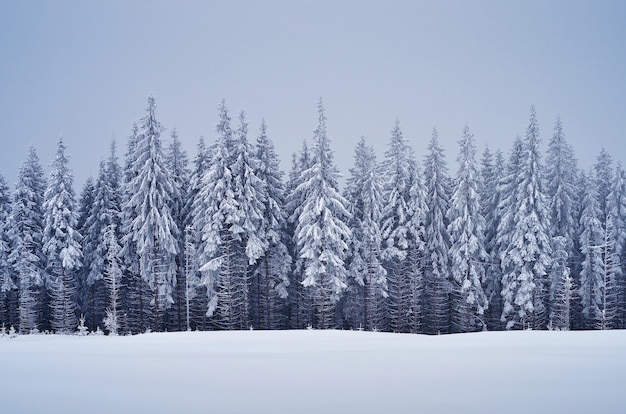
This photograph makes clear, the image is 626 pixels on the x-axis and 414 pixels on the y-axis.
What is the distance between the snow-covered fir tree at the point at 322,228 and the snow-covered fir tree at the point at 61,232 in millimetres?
18358

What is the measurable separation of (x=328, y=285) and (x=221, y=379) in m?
29.6

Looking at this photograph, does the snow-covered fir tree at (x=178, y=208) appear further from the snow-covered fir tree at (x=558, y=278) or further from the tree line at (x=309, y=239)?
the snow-covered fir tree at (x=558, y=278)

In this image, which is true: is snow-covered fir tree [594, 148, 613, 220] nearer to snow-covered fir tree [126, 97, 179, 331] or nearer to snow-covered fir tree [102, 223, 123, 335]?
snow-covered fir tree [126, 97, 179, 331]

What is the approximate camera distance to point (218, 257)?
3494 centimetres

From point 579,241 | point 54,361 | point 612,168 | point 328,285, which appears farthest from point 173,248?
point 612,168

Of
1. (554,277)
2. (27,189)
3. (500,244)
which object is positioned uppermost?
(27,189)

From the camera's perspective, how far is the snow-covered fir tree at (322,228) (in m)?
35.0

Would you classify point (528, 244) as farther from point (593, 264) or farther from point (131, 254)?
point (131, 254)

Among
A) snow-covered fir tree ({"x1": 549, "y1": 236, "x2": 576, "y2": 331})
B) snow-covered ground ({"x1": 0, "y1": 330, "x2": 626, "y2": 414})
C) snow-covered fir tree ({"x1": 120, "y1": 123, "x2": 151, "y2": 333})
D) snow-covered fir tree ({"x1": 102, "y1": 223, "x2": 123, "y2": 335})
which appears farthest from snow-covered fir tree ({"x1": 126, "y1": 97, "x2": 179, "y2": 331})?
snow-covered fir tree ({"x1": 549, "y1": 236, "x2": 576, "y2": 331})

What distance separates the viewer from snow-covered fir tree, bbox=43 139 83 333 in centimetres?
3850

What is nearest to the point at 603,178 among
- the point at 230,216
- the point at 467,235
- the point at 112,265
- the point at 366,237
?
the point at 467,235

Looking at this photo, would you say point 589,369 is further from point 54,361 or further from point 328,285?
point 328,285

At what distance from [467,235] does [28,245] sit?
36523mm

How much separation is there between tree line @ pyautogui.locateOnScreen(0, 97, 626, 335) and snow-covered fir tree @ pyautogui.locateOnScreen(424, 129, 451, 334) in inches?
6.3
